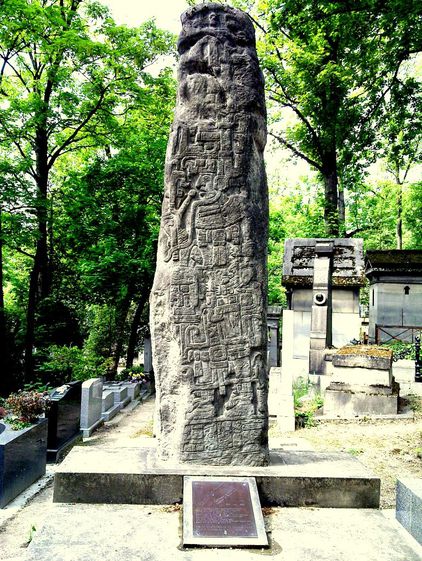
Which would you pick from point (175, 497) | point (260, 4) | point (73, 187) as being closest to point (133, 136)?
point (73, 187)

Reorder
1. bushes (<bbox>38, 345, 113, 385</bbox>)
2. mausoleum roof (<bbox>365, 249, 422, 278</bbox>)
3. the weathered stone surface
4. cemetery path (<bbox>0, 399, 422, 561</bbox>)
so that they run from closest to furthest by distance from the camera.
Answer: cemetery path (<bbox>0, 399, 422, 561</bbox>) → the weathered stone surface → bushes (<bbox>38, 345, 113, 385</bbox>) → mausoleum roof (<bbox>365, 249, 422, 278</bbox>)

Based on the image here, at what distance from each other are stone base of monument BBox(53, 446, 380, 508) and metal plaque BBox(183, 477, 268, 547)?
0.15 metres

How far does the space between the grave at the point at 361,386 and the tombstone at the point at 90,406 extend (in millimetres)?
4514

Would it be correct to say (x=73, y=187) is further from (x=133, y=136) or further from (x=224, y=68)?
(x=224, y=68)

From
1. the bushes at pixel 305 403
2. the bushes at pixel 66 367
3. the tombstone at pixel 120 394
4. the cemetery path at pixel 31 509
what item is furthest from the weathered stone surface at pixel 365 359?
the bushes at pixel 66 367

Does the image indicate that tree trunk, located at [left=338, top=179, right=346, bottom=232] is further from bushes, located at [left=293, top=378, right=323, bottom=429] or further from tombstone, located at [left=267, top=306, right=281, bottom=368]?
bushes, located at [left=293, top=378, right=323, bottom=429]

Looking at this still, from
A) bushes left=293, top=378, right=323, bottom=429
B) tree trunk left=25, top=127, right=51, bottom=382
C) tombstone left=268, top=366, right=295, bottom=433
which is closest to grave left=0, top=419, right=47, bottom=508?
tombstone left=268, top=366, right=295, bottom=433

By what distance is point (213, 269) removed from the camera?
4.25 metres

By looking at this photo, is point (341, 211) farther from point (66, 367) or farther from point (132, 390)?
point (66, 367)

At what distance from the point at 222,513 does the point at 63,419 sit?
532 cm

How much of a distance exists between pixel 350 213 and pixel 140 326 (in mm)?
17177

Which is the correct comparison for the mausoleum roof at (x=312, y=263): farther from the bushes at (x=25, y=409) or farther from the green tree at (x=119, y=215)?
the bushes at (x=25, y=409)

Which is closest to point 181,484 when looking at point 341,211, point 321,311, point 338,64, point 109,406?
point 109,406

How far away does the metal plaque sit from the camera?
3242mm
